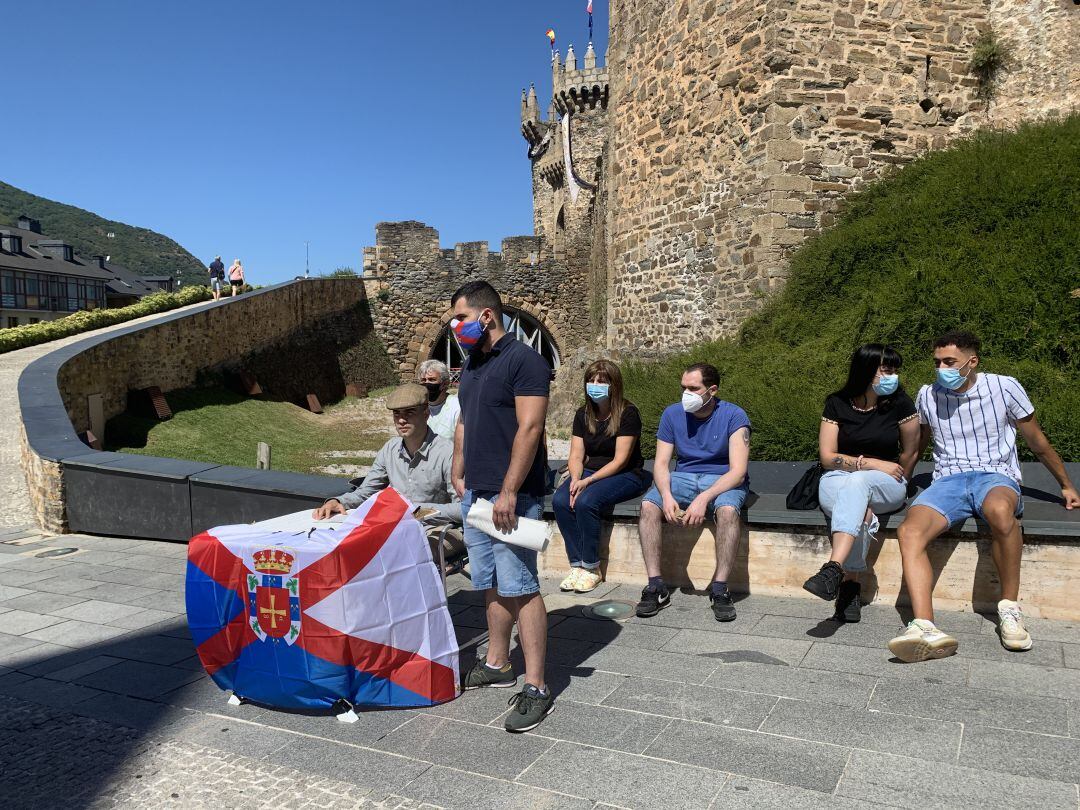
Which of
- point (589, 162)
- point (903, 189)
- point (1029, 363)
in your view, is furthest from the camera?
point (589, 162)

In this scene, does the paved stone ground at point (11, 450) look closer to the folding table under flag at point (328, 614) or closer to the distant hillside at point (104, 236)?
the folding table under flag at point (328, 614)

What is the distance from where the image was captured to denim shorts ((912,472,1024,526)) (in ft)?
12.9

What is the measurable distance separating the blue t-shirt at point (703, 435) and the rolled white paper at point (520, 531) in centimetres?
171

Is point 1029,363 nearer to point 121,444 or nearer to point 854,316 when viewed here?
point 854,316

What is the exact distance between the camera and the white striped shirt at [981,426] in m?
4.04

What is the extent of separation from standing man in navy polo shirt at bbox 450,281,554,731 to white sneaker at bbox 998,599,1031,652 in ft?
6.28

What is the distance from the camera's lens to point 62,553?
20.6 feet

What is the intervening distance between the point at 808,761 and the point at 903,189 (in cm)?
793

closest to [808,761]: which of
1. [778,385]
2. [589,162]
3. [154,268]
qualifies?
[778,385]

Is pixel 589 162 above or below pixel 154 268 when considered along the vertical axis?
below

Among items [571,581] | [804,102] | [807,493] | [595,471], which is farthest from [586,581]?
[804,102]

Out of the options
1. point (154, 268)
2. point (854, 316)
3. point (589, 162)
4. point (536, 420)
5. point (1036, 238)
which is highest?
point (154, 268)

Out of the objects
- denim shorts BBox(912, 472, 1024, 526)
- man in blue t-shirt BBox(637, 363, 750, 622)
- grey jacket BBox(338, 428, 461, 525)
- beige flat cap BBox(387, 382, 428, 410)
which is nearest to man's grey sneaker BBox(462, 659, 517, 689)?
grey jacket BBox(338, 428, 461, 525)

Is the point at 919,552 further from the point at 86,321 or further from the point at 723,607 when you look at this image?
the point at 86,321
